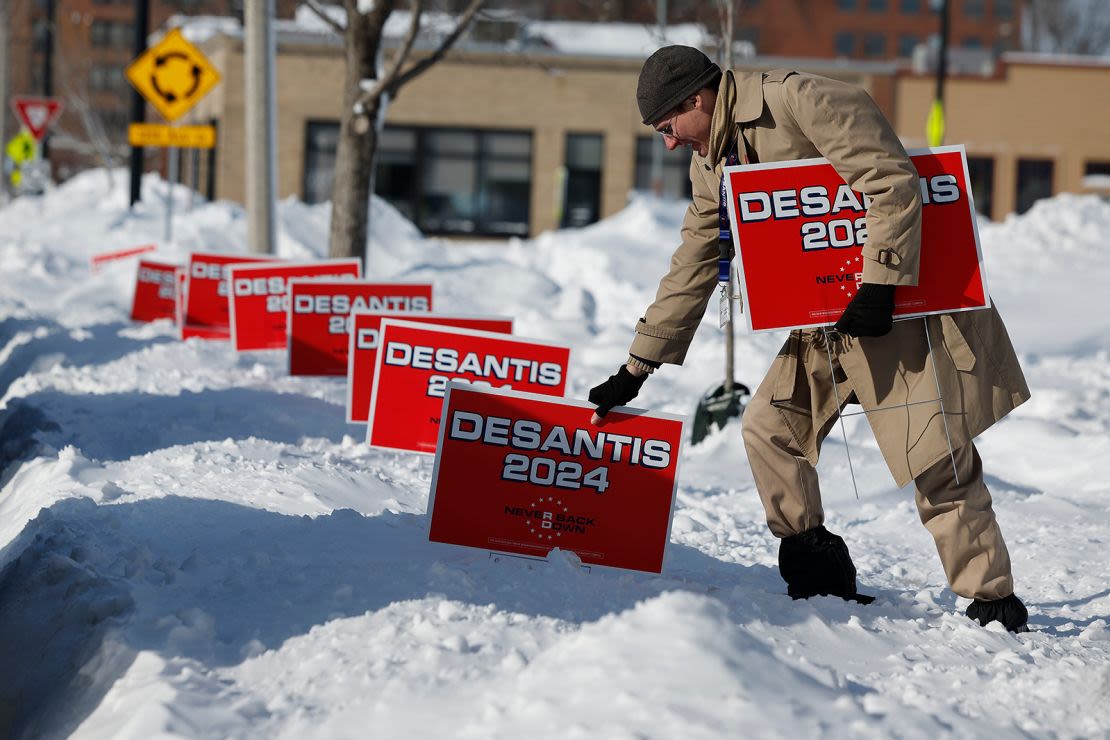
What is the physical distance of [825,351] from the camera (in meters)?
4.37

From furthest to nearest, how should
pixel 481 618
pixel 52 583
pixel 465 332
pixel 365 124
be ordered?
pixel 365 124 → pixel 465 332 → pixel 52 583 → pixel 481 618

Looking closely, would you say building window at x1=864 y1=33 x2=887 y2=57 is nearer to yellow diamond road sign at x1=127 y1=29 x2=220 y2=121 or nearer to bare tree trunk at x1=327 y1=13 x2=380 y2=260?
yellow diamond road sign at x1=127 y1=29 x2=220 y2=121

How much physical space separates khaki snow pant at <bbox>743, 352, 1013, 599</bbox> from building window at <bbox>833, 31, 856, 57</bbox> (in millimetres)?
78458

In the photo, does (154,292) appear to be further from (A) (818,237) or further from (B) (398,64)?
(A) (818,237)

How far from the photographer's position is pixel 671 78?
13.6 ft

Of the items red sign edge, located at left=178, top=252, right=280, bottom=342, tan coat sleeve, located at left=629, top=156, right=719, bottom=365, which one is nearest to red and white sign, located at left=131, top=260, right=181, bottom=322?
red sign edge, located at left=178, top=252, right=280, bottom=342

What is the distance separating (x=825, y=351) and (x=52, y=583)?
92.1 inches

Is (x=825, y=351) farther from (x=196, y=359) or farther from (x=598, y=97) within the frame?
(x=598, y=97)

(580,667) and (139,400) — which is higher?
(580,667)

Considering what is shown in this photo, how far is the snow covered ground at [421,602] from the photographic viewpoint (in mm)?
3295

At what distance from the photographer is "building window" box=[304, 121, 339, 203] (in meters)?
32.2

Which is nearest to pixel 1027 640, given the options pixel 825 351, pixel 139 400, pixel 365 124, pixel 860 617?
pixel 860 617

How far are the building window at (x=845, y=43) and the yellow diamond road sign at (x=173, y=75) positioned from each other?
217 feet

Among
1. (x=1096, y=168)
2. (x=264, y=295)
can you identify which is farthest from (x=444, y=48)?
(x=1096, y=168)
